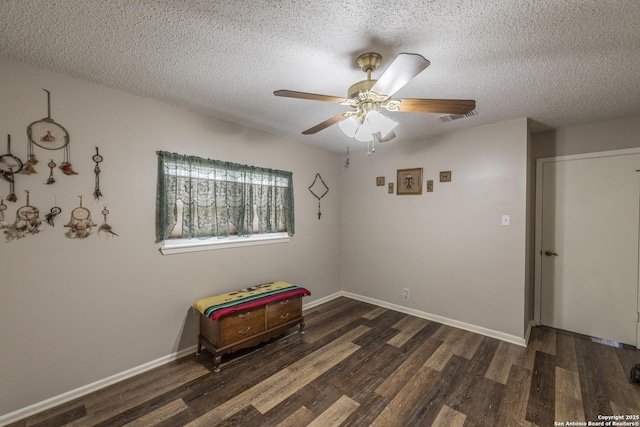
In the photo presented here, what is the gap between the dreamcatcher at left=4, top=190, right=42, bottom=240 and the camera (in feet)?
5.83

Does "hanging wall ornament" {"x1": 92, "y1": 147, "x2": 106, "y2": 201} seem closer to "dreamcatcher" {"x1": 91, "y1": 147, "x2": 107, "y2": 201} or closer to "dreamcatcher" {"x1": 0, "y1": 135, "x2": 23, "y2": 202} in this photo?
"dreamcatcher" {"x1": 91, "y1": 147, "x2": 107, "y2": 201}

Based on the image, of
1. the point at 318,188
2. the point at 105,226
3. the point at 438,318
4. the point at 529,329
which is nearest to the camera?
the point at 105,226

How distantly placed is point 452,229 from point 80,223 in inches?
145

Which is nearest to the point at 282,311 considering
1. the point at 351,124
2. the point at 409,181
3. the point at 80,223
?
the point at 80,223

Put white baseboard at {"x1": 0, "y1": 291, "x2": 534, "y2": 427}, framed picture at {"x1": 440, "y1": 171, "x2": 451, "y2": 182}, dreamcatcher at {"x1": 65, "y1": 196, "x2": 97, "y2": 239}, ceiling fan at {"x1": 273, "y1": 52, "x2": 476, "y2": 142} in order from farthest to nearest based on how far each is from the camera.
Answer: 1. framed picture at {"x1": 440, "y1": 171, "x2": 451, "y2": 182}
2. dreamcatcher at {"x1": 65, "y1": 196, "x2": 97, "y2": 239}
3. white baseboard at {"x1": 0, "y1": 291, "x2": 534, "y2": 427}
4. ceiling fan at {"x1": 273, "y1": 52, "x2": 476, "y2": 142}

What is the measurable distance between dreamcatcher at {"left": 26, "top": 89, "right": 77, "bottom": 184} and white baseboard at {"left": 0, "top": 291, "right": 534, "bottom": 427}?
1564 mm

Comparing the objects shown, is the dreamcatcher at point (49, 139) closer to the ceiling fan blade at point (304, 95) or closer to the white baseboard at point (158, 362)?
the white baseboard at point (158, 362)

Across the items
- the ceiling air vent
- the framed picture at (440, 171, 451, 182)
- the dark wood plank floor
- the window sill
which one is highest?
the ceiling air vent

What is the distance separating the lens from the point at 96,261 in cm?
210

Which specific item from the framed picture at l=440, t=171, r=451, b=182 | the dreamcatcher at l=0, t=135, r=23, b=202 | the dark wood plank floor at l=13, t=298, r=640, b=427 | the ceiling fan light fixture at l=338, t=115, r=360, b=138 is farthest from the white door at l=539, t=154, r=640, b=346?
the dreamcatcher at l=0, t=135, r=23, b=202

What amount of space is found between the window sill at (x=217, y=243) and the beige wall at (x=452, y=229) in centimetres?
140

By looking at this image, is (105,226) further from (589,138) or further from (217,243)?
(589,138)

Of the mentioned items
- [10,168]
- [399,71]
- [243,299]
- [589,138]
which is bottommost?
[243,299]

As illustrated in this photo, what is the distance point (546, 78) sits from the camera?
1939mm
